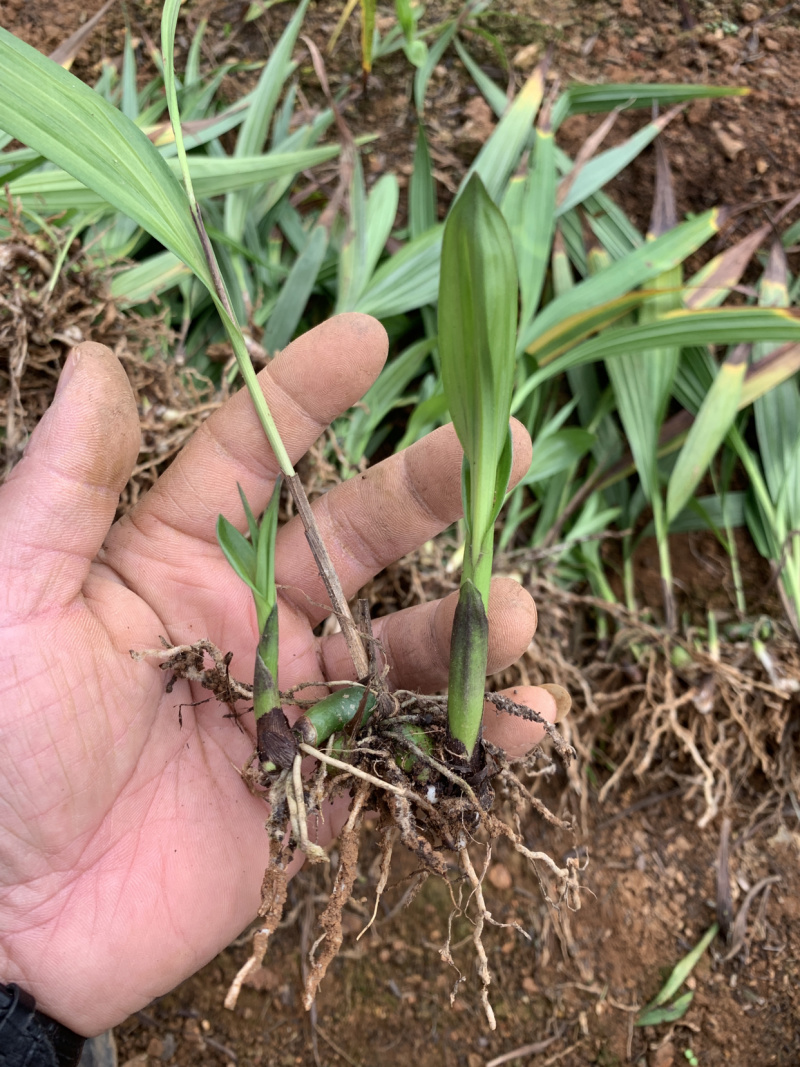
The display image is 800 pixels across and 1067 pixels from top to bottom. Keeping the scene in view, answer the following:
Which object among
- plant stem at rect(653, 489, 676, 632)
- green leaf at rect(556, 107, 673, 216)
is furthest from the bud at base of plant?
green leaf at rect(556, 107, 673, 216)

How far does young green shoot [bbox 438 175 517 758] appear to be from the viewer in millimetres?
619

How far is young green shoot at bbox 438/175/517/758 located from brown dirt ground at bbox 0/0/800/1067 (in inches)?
16.9

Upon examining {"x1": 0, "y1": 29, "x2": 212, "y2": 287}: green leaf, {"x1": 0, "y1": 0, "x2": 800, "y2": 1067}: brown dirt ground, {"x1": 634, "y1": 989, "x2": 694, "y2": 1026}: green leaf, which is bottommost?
{"x1": 634, "y1": 989, "x2": 694, "y2": 1026}: green leaf

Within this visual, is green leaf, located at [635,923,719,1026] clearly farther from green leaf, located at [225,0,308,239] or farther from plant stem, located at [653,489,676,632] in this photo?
green leaf, located at [225,0,308,239]

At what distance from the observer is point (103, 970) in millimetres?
827

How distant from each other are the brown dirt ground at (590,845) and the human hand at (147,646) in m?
0.27

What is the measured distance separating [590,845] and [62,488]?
1.16 m

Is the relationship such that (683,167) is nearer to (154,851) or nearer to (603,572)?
(603,572)

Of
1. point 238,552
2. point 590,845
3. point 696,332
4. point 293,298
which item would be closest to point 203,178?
point 293,298

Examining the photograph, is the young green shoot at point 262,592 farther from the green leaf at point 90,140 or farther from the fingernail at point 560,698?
the fingernail at point 560,698

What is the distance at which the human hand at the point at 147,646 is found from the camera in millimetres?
760

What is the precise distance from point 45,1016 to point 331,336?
2.89ft

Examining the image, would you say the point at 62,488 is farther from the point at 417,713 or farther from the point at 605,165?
the point at 605,165

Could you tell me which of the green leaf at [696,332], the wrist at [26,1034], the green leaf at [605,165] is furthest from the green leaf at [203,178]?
the wrist at [26,1034]
